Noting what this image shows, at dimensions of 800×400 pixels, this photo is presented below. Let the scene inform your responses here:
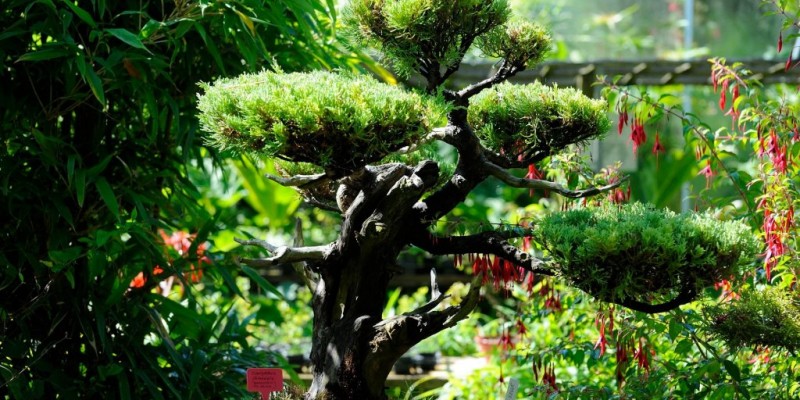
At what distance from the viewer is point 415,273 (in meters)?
5.78

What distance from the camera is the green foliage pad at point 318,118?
5.28ft

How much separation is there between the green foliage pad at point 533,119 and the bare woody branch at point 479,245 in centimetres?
18

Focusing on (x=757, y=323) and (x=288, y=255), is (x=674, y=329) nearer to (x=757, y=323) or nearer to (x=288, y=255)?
(x=757, y=323)

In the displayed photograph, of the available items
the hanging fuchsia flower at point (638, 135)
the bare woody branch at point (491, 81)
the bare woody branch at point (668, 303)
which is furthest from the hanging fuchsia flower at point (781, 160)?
the bare woody branch at point (491, 81)

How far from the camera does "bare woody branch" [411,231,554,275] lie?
1.93 meters

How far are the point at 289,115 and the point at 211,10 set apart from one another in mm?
793

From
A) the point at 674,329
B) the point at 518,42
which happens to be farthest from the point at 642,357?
the point at 518,42

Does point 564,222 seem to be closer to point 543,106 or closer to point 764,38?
point 543,106

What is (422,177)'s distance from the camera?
6.10 feet

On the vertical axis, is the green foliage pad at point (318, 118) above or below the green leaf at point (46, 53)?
below

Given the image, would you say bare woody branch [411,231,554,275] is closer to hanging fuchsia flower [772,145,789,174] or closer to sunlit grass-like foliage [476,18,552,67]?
sunlit grass-like foliage [476,18,552,67]

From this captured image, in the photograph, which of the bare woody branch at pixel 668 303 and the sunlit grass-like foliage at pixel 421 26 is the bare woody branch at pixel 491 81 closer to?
the sunlit grass-like foliage at pixel 421 26

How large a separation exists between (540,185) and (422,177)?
239 mm

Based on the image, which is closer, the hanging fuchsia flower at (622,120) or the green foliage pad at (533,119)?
the green foliage pad at (533,119)
